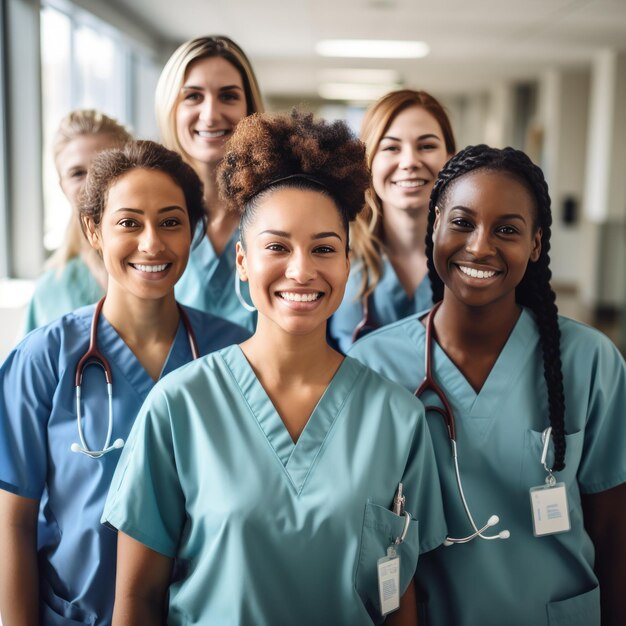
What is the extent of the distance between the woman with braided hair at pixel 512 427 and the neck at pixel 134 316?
1.51 feet

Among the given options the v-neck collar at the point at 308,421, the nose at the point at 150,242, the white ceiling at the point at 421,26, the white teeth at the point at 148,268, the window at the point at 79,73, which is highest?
the white ceiling at the point at 421,26

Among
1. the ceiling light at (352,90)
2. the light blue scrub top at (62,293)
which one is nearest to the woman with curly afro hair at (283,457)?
the light blue scrub top at (62,293)

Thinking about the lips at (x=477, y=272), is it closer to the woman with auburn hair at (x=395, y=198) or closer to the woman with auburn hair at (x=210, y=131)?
the woman with auburn hair at (x=395, y=198)

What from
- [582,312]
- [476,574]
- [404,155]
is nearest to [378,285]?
[404,155]

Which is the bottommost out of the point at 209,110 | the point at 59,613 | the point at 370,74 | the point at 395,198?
the point at 59,613

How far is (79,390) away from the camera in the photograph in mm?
1294

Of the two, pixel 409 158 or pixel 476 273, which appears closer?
pixel 476 273

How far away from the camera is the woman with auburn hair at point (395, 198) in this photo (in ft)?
6.10

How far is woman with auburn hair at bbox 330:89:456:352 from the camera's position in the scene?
1.86 meters

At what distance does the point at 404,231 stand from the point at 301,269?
0.86 meters

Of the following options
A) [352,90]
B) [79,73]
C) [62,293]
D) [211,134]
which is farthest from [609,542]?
[352,90]

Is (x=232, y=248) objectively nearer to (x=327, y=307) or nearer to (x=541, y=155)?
(x=327, y=307)

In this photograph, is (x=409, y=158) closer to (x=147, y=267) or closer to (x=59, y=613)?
(x=147, y=267)

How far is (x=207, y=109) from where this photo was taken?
1923 mm
